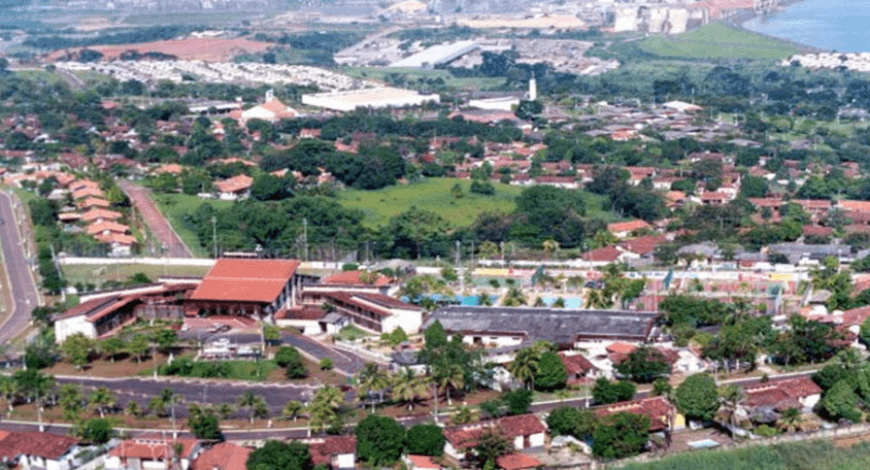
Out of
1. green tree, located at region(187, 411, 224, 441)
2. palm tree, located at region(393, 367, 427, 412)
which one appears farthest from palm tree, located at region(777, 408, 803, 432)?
green tree, located at region(187, 411, 224, 441)

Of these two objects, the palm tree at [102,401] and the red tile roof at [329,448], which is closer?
the red tile roof at [329,448]

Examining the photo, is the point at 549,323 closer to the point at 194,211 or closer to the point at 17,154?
the point at 194,211

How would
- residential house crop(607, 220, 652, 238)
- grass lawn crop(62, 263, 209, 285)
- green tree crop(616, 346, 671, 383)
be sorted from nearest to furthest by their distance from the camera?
green tree crop(616, 346, 671, 383)
grass lawn crop(62, 263, 209, 285)
residential house crop(607, 220, 652, 238)

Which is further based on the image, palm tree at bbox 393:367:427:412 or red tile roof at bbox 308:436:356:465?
palm tree at bbox 393:367:427:412

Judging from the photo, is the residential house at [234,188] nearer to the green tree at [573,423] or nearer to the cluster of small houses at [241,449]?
the cluster of small houses at [241,449]

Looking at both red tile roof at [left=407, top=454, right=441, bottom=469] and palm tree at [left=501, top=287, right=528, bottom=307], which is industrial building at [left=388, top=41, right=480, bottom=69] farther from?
red tile roof at [left=407, top=454, right=441, bottom=469]

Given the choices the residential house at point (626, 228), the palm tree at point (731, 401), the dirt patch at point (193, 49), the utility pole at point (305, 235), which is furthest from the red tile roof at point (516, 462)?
the dirt patch at point (193, 49)

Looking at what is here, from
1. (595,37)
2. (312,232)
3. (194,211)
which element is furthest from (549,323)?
(595,37)
